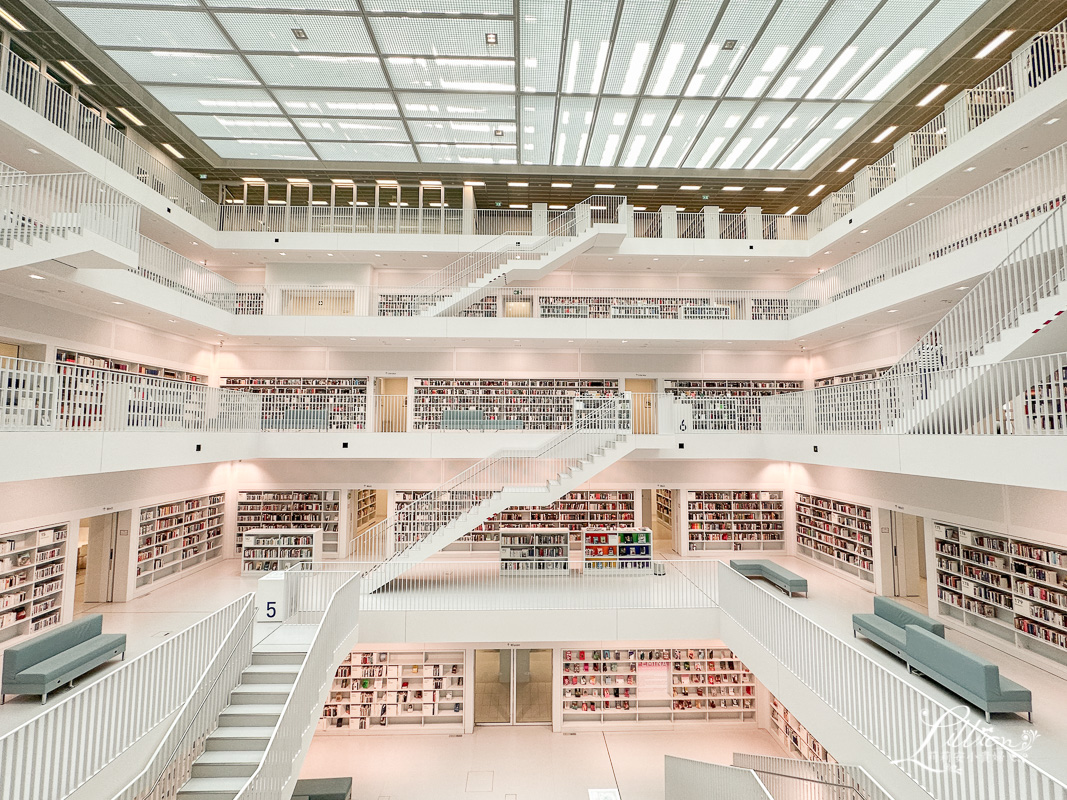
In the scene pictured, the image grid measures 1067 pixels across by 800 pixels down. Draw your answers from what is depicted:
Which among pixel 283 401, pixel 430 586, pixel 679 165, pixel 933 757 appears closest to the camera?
pixel 933 757

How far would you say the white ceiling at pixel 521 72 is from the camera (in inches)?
382

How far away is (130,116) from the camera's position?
12719 millimetres

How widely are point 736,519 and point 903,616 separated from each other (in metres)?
7.05

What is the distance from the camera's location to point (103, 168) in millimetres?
11078

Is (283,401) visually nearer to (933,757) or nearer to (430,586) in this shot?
(430,586)

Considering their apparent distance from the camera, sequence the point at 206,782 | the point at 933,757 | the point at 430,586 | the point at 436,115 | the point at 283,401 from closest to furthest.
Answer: the point at 933,757 < the point at 206,782 < the point at 430,586 < the point at 436,115 < the point at 283,401

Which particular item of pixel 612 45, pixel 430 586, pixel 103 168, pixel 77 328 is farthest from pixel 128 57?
pixel 430 586

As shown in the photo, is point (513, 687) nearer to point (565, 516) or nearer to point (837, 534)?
point (565, 516)

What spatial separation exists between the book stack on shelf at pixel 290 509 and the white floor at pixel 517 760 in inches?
209

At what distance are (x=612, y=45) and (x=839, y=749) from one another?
11402 mm

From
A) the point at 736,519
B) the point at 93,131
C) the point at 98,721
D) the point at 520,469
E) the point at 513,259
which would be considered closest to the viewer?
the point at 98,721

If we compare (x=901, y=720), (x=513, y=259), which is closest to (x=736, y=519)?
(x=513, y=259)

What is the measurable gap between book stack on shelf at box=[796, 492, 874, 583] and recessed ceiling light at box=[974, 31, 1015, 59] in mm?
9028

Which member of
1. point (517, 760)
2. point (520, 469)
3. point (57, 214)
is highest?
point (57, 214)
